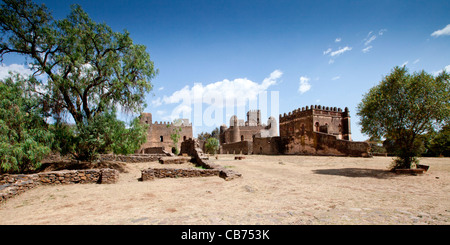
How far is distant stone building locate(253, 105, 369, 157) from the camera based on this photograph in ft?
86.8

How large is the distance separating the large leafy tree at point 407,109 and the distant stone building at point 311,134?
12771 millimetres

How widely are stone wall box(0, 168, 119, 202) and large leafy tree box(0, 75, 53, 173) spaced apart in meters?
0.77

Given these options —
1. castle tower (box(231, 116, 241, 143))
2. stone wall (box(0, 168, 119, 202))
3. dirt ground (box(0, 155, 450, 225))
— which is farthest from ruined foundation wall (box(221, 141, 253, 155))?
dirt ground (box(0, 155, 450, 225))

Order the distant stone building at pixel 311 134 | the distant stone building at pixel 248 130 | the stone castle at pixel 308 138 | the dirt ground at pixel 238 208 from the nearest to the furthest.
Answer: the dirt ground at pixel 238 208 → the stone castle at pixel 308 138 → the distant stone building at pixel 311 134 → the distant stone building at pixel 248 130

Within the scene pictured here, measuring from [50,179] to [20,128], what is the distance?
341cm

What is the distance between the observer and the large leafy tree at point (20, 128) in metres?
9.14

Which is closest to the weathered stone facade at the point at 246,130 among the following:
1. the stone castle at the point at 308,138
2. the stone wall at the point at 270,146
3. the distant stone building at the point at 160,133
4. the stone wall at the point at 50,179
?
the stone castle at the point at 308,138

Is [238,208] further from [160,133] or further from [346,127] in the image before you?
[160,133]

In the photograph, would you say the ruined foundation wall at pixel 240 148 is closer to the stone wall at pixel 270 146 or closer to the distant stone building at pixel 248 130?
the stone wall at pixel 270 146

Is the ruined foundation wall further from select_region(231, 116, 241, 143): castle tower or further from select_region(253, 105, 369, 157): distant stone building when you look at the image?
select_region(231, 116, 241, 143): castle tower

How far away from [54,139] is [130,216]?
34.6ft

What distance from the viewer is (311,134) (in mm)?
29453

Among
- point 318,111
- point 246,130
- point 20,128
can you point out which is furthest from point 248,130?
point 20,128
